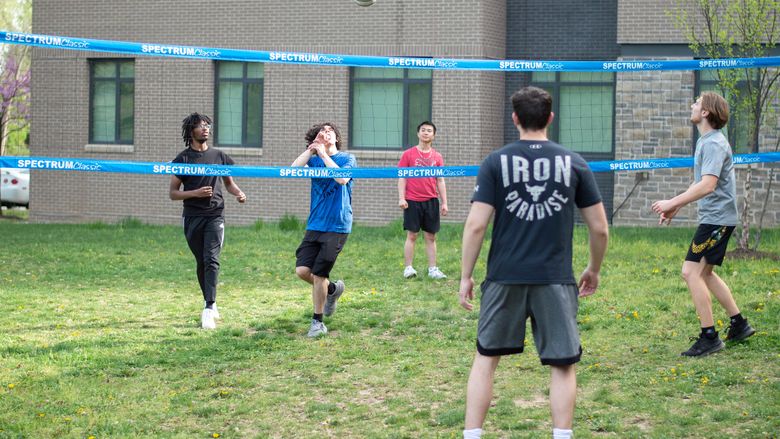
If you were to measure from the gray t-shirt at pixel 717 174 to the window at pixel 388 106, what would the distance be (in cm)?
1311

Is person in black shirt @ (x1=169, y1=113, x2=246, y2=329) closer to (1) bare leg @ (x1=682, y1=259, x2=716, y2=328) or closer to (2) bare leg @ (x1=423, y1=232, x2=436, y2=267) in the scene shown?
(2) bare leg @ (x1=423, y1=232, x2=436, y2=267)

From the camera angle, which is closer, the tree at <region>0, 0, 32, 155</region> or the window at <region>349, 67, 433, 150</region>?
the window at <region>349, 67, 433, 150</region>

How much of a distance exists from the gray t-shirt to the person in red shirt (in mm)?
5136

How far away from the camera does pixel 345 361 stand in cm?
873

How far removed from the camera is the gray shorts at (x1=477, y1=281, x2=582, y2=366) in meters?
5.72

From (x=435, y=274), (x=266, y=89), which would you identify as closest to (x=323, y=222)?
(x=435, y=274)

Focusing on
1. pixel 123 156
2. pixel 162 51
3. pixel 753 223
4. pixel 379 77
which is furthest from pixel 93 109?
pixel 162 51

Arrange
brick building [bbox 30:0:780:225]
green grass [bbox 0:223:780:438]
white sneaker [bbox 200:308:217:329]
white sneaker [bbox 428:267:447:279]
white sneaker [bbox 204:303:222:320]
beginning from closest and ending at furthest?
1. green grass [bbox 0:223:780:438]
2. white sneaker [bbox 200:308:217:329]
3. white sneaker [bbox 204:303:222:320]
4. white sneaker [bbox 428:267:447:279]
5. brick building [bbox 30:0:780:225]

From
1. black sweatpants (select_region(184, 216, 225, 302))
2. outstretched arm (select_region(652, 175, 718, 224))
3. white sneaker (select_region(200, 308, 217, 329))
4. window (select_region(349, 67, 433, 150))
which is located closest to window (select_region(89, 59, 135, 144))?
window (select_region(349, 67, 433, 150))

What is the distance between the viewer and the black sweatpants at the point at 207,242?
10180mm

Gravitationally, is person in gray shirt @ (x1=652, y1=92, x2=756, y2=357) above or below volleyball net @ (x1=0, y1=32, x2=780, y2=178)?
below

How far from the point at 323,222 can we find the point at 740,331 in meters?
3.58

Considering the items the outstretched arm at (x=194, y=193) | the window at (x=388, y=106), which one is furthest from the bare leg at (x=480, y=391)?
the window at (x=388, y=106)

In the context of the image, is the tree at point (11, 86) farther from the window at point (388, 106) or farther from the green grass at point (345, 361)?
the green grass at point (345, 361)
